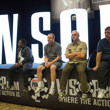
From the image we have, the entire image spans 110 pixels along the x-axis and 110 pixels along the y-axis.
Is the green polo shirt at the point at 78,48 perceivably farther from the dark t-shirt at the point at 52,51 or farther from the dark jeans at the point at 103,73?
the dark jeans at the point at 103,73

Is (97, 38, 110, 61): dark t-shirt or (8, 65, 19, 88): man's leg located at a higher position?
(97, 38, 110, 61): dark t-shirt

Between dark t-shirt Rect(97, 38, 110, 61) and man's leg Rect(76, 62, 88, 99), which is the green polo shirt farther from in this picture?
dark t-shirt Rect(97, 38, 110, 61)

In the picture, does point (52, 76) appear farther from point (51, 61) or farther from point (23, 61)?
point (23, 61)

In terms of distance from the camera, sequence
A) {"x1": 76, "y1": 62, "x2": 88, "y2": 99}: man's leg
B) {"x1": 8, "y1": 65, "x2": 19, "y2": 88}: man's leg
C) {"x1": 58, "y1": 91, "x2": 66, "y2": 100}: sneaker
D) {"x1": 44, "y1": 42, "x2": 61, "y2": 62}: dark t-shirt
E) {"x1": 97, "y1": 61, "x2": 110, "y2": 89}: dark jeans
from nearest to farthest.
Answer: {"x1": 97, "y1": 61, "x2": 110, "y2": 89}: dark jeans → {"x1": 76, "y1": 62, "x2": 88, "y2": 99}: man's leg → {"x1": 58, "y1": 91, "x2": 66, "y2": 100}: sneaker → {"x1": 44, "y1": 42, "x2": 61, "y2": 62}: dark t-shirt → {"x1": 8, "y1": 65, "x2": 19, "y2": 88}: man's leg

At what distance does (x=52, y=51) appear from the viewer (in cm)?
380

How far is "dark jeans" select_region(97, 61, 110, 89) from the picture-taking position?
307 centimetres

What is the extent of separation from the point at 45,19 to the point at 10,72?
1911mm

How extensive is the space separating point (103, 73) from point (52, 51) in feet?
4.07

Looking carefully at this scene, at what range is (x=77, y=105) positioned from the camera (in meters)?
3.54

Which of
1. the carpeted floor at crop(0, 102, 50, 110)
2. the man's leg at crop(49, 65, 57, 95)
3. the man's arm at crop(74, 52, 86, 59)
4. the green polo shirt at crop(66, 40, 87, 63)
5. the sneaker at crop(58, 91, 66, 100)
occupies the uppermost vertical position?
the green polo shirt at crop(66, 40, 87, 63)

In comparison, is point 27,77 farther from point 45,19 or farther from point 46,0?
point 46,0

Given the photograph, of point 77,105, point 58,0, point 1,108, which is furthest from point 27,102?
point 58,0

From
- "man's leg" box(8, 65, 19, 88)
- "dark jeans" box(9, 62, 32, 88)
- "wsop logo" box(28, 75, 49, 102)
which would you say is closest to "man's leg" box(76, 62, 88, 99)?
"wsop logo" box(28, 75, 49, 102)

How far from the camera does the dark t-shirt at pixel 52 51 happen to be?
375cm
